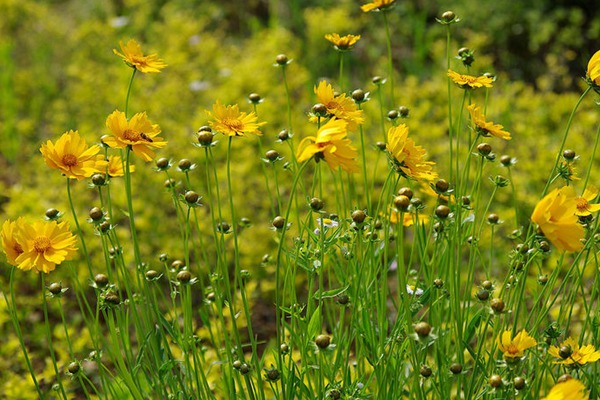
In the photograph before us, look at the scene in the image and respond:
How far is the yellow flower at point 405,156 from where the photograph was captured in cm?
102

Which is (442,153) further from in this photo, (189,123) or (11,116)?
(11,116)

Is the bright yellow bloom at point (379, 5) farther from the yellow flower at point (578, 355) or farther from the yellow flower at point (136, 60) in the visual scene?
the yellow flower at point (578, 355)

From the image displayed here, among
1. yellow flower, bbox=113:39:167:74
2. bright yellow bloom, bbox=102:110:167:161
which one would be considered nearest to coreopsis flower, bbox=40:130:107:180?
bright yellow bloom, bbox=102:110:167:161

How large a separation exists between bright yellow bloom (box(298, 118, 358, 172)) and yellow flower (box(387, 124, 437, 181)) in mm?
82

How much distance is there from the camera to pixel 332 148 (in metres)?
0.92

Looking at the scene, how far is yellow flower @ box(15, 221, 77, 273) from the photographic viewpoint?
1.05 metres

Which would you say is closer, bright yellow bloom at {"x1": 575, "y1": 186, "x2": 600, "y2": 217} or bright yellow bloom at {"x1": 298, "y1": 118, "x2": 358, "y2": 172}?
bright yellow bloom at {"x1": 298, "y1": 118, "x2": 358, "y2": 172}

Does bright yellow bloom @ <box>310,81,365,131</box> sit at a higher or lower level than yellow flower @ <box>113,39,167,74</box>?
lower

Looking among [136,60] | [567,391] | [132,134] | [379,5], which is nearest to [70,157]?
[132,134]

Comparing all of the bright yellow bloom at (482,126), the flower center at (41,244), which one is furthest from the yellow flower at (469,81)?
the flower center at (41,244)

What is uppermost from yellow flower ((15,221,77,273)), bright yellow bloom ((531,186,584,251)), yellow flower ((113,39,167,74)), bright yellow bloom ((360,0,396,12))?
bright yellow bloom ((360,0,396,12))

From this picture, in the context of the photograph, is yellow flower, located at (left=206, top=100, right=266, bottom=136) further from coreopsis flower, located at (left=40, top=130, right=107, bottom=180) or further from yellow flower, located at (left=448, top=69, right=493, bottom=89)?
yellow flower, located at (left=448, top=69, right=493, bottom=89)

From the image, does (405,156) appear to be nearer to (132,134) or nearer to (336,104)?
(336,104)

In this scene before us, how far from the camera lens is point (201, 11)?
4766mm
